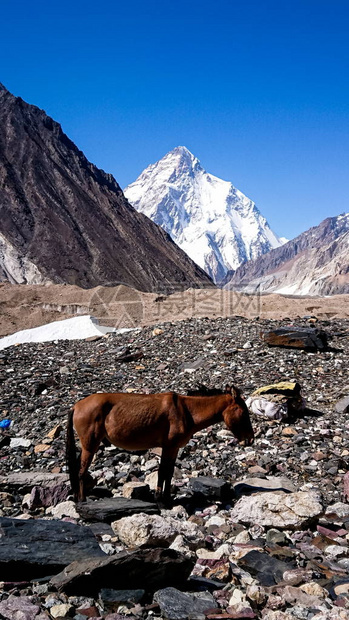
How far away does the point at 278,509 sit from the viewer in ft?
18.5

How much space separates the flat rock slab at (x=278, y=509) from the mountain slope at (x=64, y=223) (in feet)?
247

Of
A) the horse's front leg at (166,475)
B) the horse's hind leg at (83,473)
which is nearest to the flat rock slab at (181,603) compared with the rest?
the horse's front leg at (166,475)

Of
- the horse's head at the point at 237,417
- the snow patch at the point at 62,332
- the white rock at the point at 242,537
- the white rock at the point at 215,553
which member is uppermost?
the snow patch at the point at 62,332

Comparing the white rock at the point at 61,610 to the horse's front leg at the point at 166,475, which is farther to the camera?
the horse's front leg at the point at 166,475

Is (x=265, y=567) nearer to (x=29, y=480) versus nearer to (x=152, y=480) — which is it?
(x=152, y=480)

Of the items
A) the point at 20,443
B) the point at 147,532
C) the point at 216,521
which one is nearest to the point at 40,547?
the point at 147,532

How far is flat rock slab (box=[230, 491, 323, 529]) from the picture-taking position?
216 inches

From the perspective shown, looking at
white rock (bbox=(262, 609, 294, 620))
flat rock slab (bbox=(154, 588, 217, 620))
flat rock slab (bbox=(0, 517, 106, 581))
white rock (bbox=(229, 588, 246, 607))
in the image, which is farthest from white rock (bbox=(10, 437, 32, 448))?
white rock (bbox=(262, 609, 294, 620))

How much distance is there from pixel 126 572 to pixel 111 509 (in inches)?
70.7

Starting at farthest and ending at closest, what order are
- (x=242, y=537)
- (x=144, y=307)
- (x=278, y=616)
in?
(x=144, y=307) < (x=242, y=537) < (x=278, y=616)

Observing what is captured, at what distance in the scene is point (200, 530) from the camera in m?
5.55

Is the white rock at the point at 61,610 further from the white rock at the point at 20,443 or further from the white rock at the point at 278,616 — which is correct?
the white rock at the point at 20,443

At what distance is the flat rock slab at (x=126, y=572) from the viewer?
387 cm

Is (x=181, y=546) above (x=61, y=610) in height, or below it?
below
